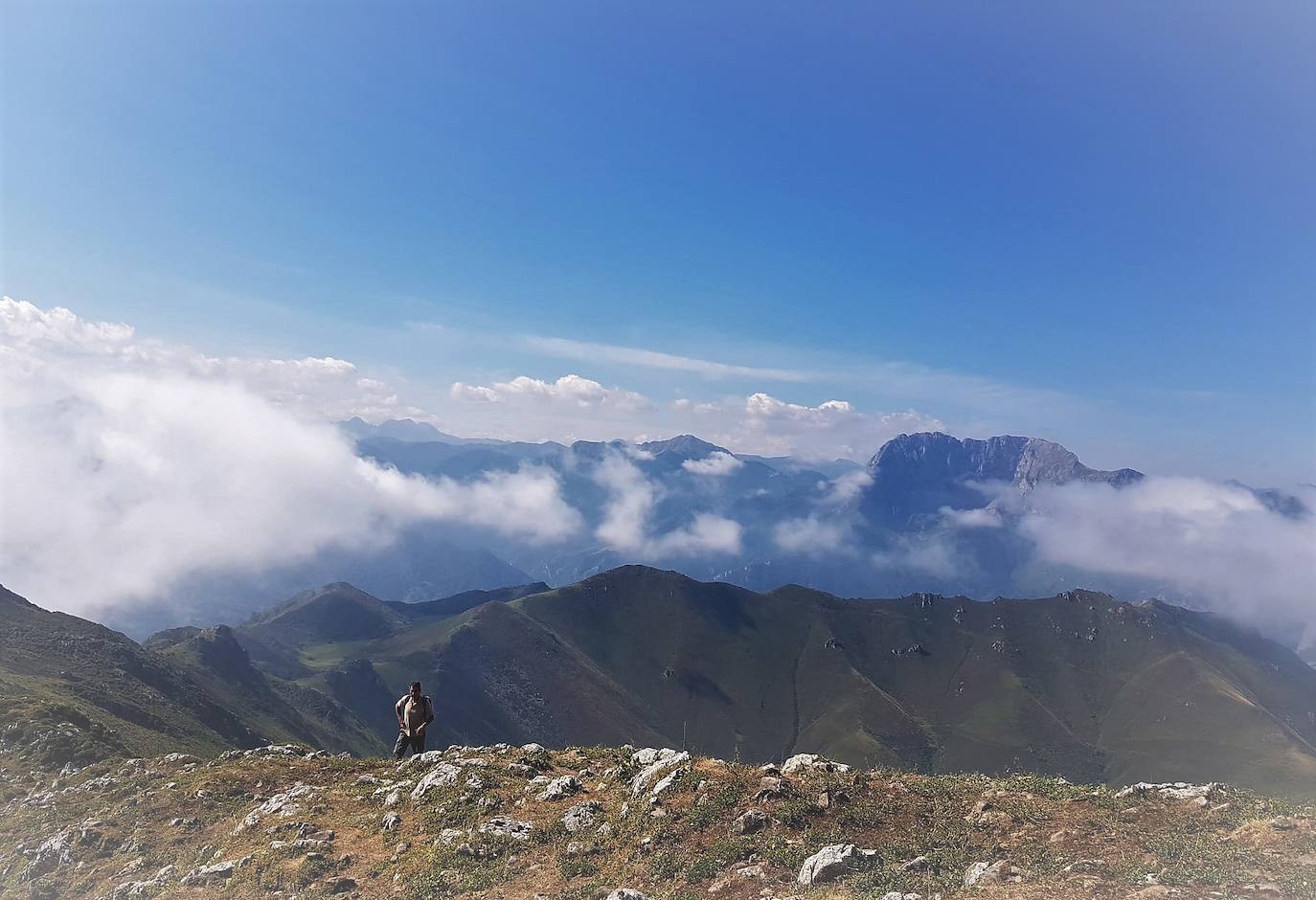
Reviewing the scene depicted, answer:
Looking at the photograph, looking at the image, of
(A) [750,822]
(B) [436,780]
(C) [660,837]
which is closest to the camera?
(C) [660,837]

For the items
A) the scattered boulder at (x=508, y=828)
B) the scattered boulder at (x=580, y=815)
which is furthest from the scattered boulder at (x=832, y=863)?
the scattered boulder at (x=508, y=828)

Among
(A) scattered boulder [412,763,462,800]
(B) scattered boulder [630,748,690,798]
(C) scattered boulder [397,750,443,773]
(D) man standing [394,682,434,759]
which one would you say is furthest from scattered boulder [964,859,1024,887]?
(D) man standing [394,682,434,759]

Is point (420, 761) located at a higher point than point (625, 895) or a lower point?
lower

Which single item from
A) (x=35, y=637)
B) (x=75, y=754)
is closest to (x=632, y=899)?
(x=75, y=754)

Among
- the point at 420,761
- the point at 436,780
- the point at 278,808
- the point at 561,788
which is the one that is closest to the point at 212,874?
the point at 278,808

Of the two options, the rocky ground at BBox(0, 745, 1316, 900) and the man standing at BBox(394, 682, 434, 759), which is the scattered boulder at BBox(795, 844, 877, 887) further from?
the man standing at BBox(394, 682, 434, 759)

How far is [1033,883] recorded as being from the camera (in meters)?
17.8

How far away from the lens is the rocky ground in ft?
61.6

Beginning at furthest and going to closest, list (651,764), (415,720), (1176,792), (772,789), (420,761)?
(415,720), (420,761), (651,764), (1176,792), (772,789)

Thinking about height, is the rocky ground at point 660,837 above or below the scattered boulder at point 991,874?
below

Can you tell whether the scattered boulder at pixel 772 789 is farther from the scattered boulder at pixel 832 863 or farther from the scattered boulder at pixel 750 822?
the scattered boulder at pixel 832 863

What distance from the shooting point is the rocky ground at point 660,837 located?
1878 cm

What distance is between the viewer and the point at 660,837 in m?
22.4

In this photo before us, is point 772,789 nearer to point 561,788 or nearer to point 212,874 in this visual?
point 561,788
